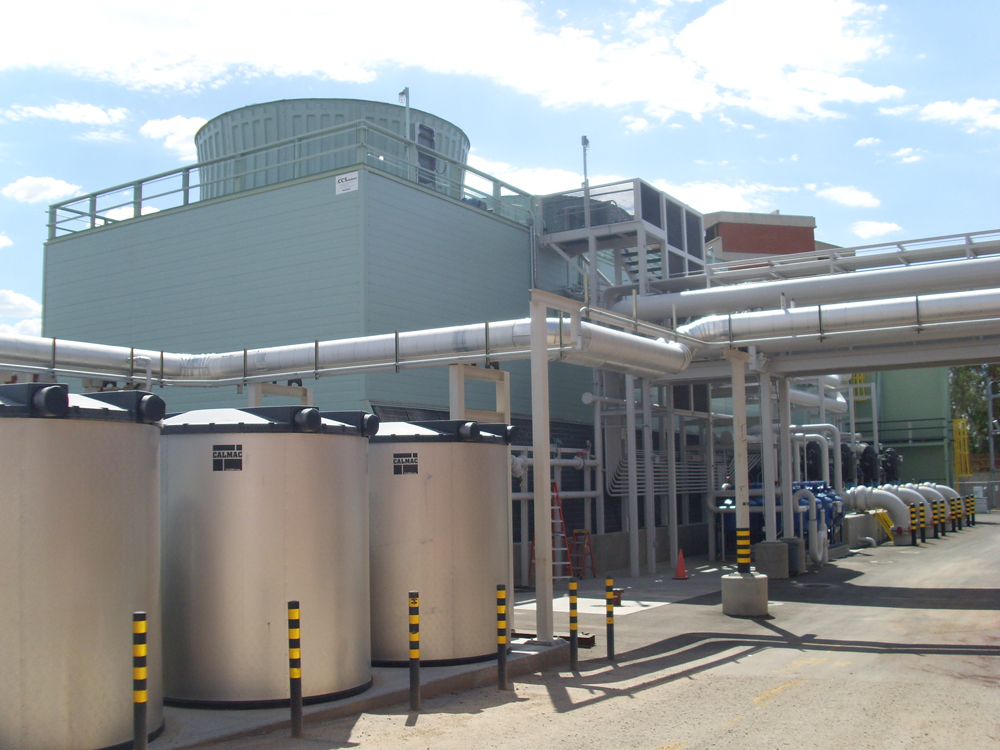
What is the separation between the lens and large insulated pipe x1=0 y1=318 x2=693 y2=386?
13.7 meters

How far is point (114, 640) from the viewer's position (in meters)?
6.77

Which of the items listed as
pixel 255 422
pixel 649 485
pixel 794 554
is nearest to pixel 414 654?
pixel 255 422

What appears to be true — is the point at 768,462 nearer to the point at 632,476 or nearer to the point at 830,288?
the point at 632,476

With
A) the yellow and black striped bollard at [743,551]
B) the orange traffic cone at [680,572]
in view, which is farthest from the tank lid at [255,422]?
the orange traffic cone at [680,572]

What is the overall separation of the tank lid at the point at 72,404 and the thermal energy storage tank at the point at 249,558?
1.08 metres

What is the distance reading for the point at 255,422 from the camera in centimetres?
824

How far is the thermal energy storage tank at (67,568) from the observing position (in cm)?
632

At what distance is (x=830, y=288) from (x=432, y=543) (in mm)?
12353

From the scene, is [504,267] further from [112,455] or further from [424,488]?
[112,455]

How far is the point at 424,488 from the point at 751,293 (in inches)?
467

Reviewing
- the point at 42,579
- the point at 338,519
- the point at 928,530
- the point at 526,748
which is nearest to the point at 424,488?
the point at 338,519

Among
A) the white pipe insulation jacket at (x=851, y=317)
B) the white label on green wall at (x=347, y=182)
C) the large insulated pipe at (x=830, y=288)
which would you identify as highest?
the white label on green wall at (x=347, y=182)

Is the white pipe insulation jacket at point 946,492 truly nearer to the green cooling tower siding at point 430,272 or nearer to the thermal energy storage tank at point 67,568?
the green cooling tower siding at point 430,272

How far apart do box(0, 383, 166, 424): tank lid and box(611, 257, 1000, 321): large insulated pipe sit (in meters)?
12.6
